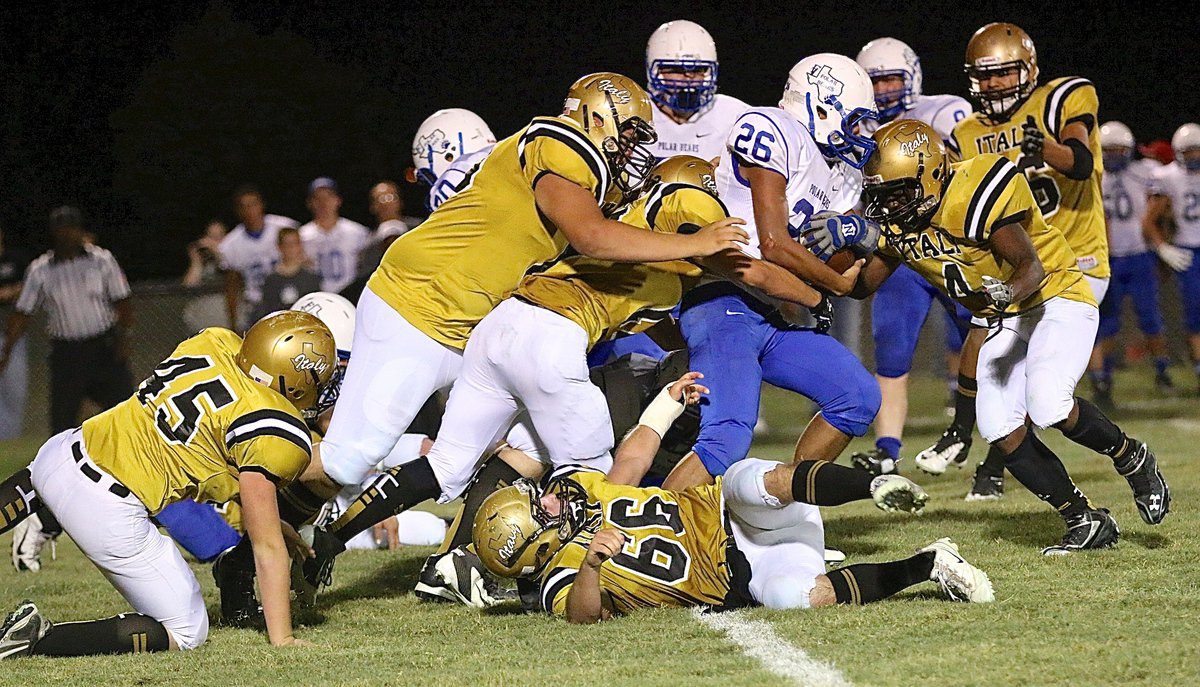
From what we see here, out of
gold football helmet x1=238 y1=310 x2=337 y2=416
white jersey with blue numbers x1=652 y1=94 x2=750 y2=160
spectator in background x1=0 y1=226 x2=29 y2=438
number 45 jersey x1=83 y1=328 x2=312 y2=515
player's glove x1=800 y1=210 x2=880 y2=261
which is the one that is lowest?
spectator in background x1=0 y1=226 x2=29 y2=438

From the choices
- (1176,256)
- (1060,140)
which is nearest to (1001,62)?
(1060,140)

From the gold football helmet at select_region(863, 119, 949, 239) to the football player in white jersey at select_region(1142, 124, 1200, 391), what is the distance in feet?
20.9

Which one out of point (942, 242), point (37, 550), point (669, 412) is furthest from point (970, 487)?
point (37, 550)

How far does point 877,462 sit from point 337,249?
5.06 m

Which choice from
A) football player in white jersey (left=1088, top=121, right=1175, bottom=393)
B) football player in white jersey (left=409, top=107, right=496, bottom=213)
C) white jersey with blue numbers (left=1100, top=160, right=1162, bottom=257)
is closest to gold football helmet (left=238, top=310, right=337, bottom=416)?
football player in white jersey (left=409, top=107, right=496, bottom=213)

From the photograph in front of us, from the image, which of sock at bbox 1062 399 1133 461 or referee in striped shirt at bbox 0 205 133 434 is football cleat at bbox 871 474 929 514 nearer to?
sock at bbox 1062 399 1133 461

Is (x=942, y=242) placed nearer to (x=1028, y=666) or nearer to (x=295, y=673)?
(x=1028, y=666)

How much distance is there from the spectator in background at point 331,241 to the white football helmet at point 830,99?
5354 millimetres

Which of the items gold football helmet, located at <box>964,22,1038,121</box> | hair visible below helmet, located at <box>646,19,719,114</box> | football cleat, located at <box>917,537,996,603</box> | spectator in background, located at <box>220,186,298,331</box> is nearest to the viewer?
football cleat, located at <box>917,537,996,603</box>

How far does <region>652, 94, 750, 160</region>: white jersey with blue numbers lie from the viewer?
241 inches

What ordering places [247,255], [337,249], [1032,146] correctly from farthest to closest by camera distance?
[247,255], [337,249], [1032,146]

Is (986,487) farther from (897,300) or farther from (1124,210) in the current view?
(1124,210)

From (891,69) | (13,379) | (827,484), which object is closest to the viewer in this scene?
(827,484)

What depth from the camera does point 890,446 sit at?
6.23 meters
